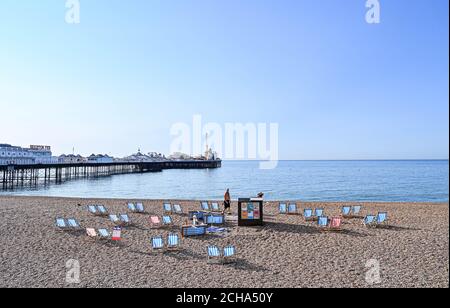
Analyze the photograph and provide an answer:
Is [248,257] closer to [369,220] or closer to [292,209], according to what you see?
[369,220]

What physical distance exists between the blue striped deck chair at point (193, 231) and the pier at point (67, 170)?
3930 centimetres

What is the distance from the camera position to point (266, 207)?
696 inches

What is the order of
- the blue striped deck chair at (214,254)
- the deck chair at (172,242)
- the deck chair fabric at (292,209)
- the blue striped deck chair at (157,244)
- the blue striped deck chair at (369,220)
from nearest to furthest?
1. the blue striped deck chair at (214,254)
2. the blue striped deck chair at (157,244)
3. the deck chair at (172,242)
4. the blue striped deck chair at (369,220)
5. the deck chair fabric at (292,209)

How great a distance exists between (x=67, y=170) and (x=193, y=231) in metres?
64.5

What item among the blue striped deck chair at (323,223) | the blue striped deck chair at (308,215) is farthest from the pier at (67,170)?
the blue striped deck chair at (323,223)

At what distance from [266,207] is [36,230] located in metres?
10.9

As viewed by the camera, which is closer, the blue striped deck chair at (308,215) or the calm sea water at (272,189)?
the blue striped deck chair at (308,215)

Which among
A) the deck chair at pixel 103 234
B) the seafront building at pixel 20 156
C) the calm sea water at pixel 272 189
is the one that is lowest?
the calm sea water at pixel 272 189

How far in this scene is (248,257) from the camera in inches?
332

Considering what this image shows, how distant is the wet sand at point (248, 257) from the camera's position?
261 inches

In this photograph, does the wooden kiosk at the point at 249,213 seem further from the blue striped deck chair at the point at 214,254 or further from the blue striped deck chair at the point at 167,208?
the blue striped deck chair at the point at 167,208

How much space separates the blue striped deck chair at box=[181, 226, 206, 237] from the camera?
10844 millimetres

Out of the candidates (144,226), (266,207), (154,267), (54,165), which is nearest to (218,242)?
(154,267)
